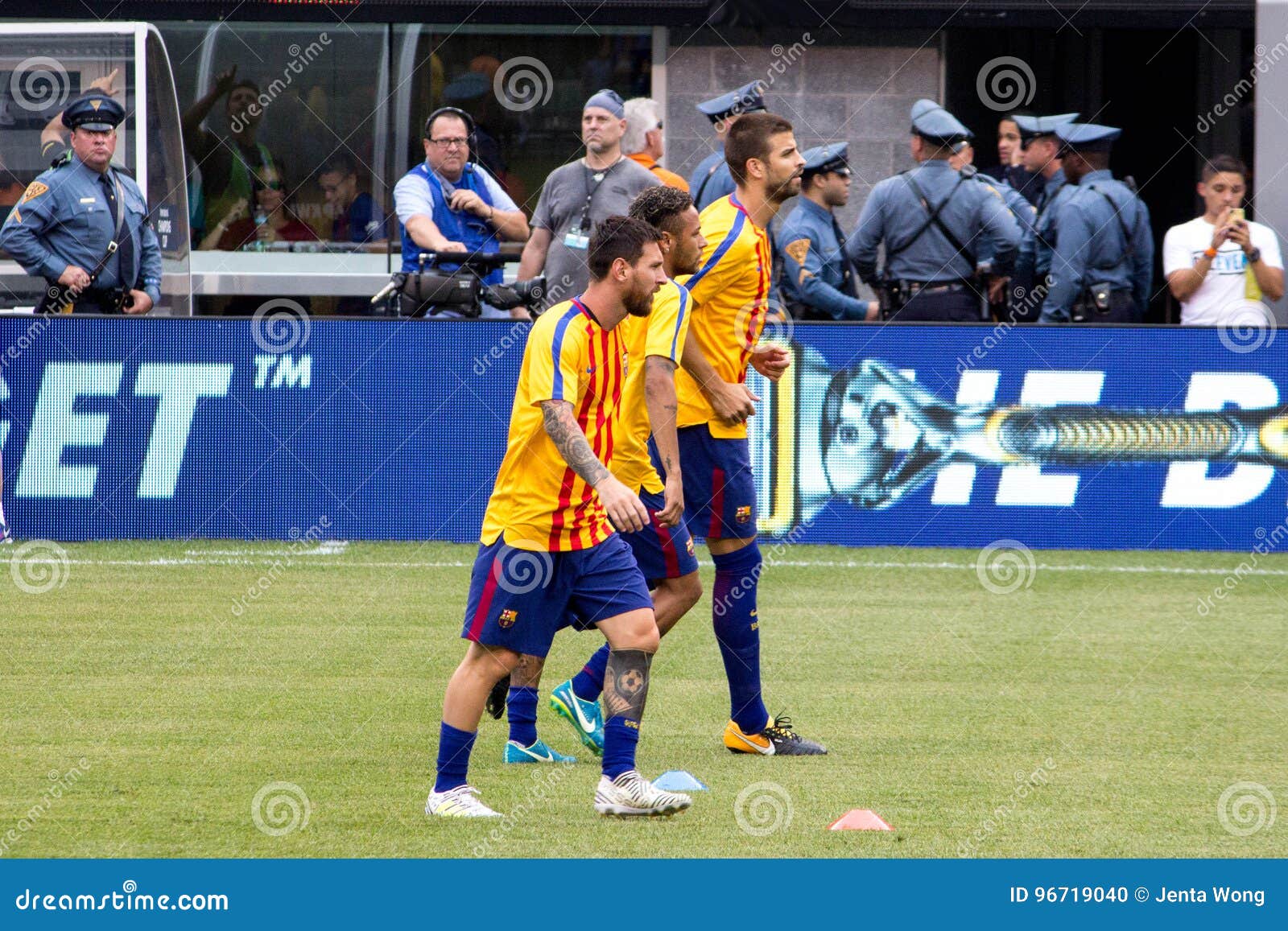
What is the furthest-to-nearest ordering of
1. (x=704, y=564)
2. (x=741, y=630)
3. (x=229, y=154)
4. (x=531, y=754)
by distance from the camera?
(x=229, y=154), (x=704, y=564), (x=741, y=630), (x=531, y=754)

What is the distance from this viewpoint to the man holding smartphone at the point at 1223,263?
12.1 metres

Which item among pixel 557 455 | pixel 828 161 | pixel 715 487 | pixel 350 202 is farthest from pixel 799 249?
pixel 557 455

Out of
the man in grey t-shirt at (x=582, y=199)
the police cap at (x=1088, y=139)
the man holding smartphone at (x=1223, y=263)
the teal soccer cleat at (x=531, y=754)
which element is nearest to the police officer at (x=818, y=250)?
the man in grey t-shirt at (x=582, y=199)

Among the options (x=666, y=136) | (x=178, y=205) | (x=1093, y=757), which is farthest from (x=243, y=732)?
(x=666, y=136)

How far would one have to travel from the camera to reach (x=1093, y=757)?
6.55 meters

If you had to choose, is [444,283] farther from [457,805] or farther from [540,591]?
[457,805]

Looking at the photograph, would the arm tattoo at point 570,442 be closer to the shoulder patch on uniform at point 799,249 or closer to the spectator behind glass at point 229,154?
the shoulder patch on uniform at point 799,249

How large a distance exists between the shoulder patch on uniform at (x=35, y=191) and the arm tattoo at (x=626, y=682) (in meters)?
7.54

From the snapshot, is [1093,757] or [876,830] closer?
[876,830]

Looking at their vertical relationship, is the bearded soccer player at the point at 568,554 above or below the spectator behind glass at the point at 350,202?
below

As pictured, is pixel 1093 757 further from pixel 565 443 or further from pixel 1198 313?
pixel 1198 313

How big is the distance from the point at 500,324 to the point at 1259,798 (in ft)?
21.8

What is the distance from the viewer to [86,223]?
11984 mm

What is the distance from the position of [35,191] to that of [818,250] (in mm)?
4897
